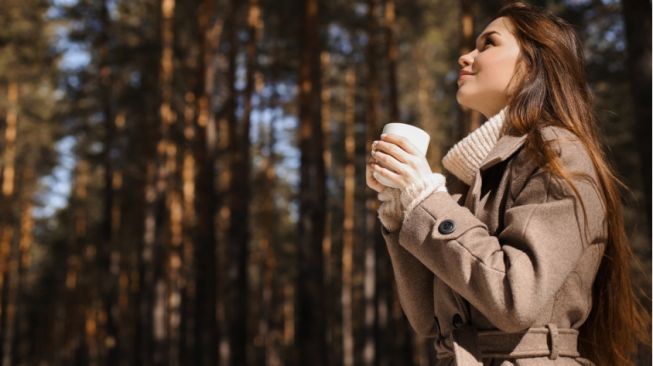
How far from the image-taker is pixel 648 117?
6395mm

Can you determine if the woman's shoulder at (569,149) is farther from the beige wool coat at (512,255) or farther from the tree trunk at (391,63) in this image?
the tree trunk at (391,63)

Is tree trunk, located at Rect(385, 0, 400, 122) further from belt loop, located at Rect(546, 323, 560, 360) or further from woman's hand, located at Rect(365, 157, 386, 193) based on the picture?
belt loop, located at Rect(546, 323, 560, 360)

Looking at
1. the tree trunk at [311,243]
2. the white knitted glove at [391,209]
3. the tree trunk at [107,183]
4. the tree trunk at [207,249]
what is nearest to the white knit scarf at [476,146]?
the white knitted glove at [391,209]

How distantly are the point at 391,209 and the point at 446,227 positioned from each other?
0.20m

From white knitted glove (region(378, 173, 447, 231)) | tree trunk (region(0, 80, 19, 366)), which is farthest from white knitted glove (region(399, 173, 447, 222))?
tree trunk (region(0, 80, 19, 366))

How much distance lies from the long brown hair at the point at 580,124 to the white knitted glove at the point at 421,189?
0.25 m

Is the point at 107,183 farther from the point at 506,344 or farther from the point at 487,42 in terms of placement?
the point at 506,344

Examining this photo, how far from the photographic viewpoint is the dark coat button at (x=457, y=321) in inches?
72.8

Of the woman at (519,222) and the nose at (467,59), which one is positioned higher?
the nose at (467,59)

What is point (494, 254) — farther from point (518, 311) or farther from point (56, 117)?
point (56, 117)

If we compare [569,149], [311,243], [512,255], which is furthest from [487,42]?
[311,243]

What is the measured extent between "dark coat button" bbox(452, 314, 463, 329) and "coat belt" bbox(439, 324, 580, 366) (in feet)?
0.06

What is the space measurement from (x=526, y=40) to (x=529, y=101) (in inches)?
7.8

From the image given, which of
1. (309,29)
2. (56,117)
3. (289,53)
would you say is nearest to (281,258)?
(56,117)
